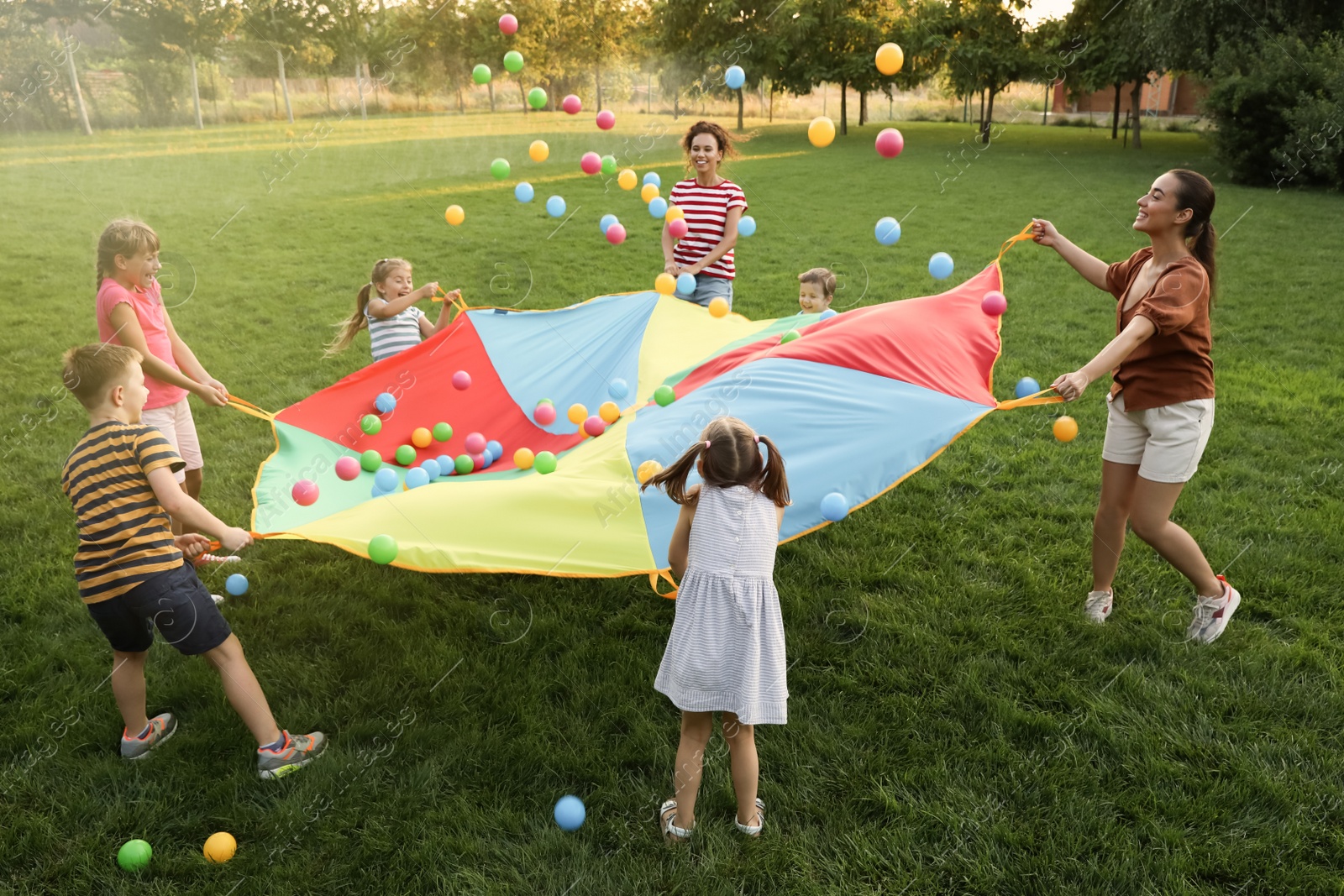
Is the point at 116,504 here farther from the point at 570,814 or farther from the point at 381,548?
the point at 570,814

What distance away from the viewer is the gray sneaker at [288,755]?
2.61 m

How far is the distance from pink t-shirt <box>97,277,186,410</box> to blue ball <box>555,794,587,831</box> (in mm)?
2184

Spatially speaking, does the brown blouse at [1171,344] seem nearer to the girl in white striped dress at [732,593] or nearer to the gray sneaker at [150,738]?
the girl in white striped dress at [732,593]

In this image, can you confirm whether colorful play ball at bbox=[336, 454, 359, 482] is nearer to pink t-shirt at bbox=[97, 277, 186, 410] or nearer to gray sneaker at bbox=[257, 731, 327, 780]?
pink t-shirt at bbox=[97, 277, 186, 410]

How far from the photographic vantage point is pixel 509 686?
9.92 feet

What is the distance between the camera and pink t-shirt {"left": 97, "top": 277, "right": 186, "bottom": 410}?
127 inches

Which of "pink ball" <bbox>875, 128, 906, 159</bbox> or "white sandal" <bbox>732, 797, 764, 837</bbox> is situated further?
"pink ball" <bbox>875, 128, 906, 159</bbox>

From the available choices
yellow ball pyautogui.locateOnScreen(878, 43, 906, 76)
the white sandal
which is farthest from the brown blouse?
the white sandal

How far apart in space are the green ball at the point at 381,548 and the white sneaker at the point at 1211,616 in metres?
2.73

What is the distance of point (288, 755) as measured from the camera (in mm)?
2639

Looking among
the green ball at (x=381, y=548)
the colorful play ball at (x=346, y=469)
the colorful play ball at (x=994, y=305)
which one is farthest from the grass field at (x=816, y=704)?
the colorful play ball at (x=994, y=305)

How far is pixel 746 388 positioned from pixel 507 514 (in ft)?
3.06

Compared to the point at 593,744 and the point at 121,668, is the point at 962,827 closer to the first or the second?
the point at 593,744

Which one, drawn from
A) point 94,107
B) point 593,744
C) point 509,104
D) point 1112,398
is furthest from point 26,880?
point 94,107
